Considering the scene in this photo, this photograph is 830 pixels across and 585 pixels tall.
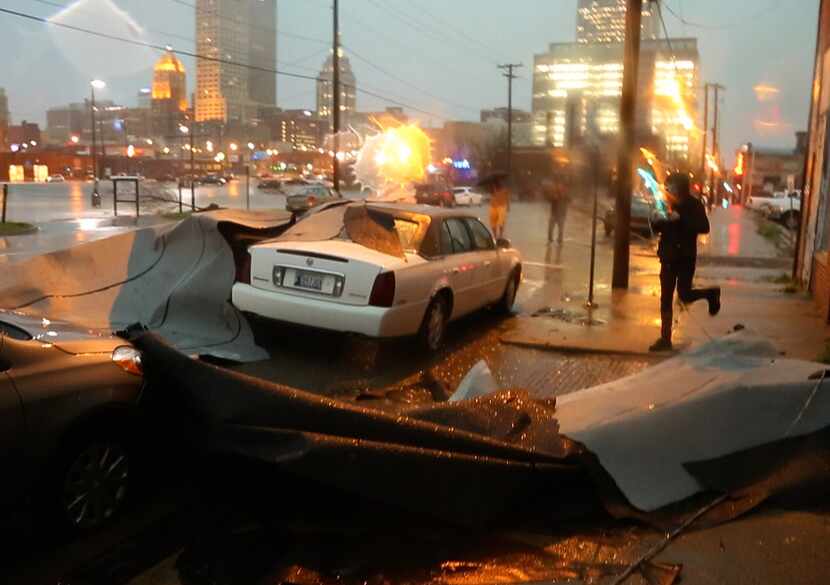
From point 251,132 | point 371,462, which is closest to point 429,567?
point 371,462

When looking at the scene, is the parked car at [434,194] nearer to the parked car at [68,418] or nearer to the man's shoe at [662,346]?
the man's shoe at [662,346]

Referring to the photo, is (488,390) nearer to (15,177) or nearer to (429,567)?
(429,567)

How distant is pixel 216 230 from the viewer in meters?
8.70

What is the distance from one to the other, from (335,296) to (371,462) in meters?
3.88

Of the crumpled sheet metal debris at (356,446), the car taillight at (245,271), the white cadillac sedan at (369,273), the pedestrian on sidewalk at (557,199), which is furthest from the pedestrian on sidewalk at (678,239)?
the pedestrian on sidewalk at (557,199)

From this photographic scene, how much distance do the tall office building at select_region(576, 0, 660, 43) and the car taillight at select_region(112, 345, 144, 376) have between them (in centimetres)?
1359

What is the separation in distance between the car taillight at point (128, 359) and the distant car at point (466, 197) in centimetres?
4700

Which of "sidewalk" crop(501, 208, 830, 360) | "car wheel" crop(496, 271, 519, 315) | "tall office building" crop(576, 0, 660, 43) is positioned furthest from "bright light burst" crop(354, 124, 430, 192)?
"car wheel" crop(496, 271, 519, 315)

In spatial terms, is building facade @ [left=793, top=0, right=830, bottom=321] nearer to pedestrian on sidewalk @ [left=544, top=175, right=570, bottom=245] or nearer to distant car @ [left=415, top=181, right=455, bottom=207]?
pedestrian on sidewalk @ [left=544, top=175, right=570, bottom=245]

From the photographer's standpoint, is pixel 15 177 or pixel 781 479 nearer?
pixel 781 479

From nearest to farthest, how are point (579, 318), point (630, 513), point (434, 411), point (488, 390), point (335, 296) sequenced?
point (630, 513) < point (434, 411) < point (488, 390) < point (335, 296) < point (579, 318)

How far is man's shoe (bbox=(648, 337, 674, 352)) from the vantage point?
8836 millimetres

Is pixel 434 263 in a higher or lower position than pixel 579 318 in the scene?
higher

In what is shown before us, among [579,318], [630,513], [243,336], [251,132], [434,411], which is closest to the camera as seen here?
[630,513]
